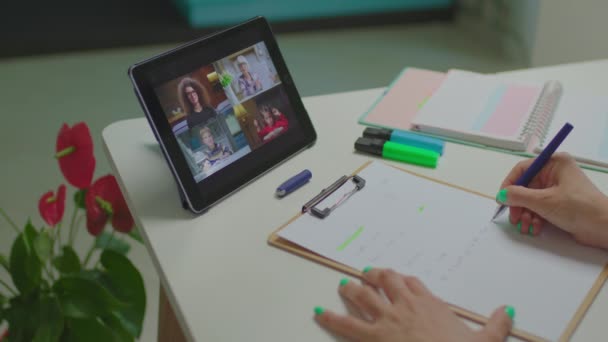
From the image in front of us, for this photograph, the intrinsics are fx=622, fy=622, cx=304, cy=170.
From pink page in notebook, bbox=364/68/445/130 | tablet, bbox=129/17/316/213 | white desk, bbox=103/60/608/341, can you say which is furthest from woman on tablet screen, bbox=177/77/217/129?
pink page in notebook, bbox=364/68/445/130

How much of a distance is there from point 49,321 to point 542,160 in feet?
2.39

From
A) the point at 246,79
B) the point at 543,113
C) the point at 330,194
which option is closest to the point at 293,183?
the point at 330,194

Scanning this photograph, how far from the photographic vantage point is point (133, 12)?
358 centimetres

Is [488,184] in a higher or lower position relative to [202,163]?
lower

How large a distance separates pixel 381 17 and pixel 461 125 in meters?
2.77

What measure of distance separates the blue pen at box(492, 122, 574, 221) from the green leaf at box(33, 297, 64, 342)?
24.7 inches

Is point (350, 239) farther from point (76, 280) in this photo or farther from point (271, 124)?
point (76, 280)

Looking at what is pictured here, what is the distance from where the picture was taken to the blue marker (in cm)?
101

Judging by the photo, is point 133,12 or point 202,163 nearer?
point 202,163

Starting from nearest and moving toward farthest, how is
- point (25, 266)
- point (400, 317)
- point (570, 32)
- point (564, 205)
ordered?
1. point (400, 317)
2. point (564, 205)
3. point (25, 266)
4. point (570, 32)

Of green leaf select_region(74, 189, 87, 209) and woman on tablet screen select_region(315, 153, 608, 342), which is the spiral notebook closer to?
woman on tablet screen select_region(315, 153, 608, 342)

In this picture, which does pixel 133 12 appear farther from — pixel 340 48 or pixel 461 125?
pixel 461 125

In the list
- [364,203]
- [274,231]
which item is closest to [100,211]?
[274,231]

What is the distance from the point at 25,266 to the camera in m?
0.90
